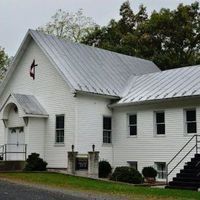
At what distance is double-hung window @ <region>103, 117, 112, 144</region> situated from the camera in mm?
29750

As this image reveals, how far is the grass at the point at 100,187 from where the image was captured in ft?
58.7

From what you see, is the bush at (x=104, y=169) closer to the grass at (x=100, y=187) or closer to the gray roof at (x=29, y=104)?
the grass at (x=100, y=187)

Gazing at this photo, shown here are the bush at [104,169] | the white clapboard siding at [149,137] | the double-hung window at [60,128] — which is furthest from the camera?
the double-hung window at [60,128]

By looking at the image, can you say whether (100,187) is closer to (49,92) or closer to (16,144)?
(49,92)

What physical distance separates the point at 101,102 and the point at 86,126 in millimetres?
2089

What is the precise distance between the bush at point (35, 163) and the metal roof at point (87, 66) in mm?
4844

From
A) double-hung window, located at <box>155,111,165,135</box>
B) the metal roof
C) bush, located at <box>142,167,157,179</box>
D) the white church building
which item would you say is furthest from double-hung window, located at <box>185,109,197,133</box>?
the metal roof

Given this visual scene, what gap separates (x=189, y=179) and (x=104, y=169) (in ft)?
22.7

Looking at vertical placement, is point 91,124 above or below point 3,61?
below

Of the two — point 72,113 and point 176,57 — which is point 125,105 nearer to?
point 72,113

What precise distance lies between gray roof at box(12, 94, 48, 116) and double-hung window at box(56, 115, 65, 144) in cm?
107

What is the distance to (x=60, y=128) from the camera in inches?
1140

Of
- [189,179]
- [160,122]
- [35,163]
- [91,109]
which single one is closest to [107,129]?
[91,109]

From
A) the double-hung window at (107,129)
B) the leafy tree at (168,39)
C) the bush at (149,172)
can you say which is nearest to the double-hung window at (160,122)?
the bush at (149,172)
